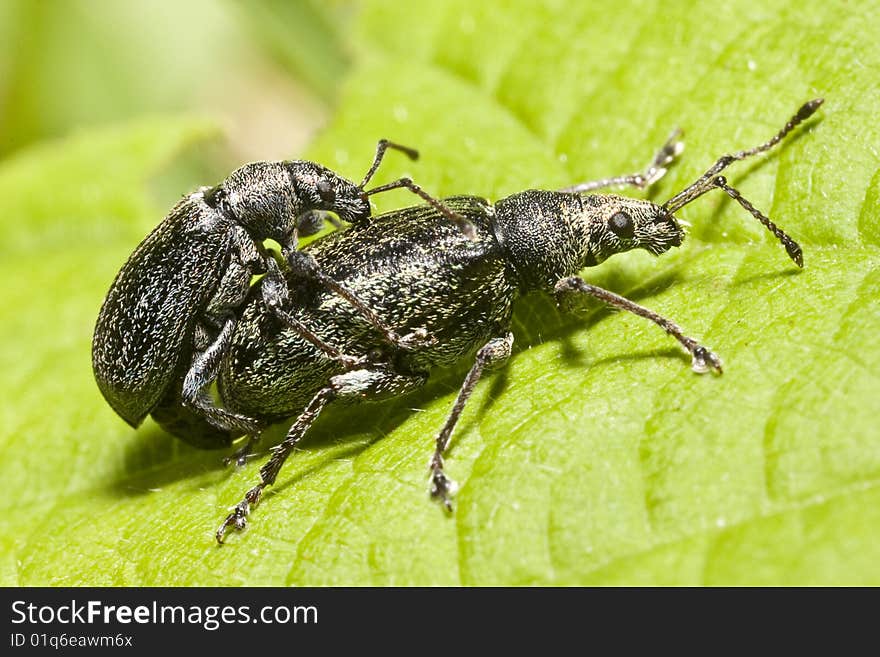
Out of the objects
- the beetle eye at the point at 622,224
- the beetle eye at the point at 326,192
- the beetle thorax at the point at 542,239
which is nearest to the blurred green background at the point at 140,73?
the beetle eye at the point at 326,192

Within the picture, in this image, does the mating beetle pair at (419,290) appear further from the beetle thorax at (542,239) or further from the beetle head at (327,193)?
the beetle head at (327,193)

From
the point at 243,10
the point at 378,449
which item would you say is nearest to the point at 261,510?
the point at 378,449

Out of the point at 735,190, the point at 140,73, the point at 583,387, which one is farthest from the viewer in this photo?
the point at 140,73

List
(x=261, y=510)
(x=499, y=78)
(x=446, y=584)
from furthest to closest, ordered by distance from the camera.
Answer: (x=499, y=78) → (x=261, y=510) → (x=446, y=584)

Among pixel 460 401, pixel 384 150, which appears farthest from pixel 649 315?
pixel 384 150

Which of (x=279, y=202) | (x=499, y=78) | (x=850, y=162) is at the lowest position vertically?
(x=850, y=162)

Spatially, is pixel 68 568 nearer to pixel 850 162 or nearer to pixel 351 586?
pixel 351 586

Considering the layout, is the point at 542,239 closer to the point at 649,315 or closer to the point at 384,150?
the point at 649,315
